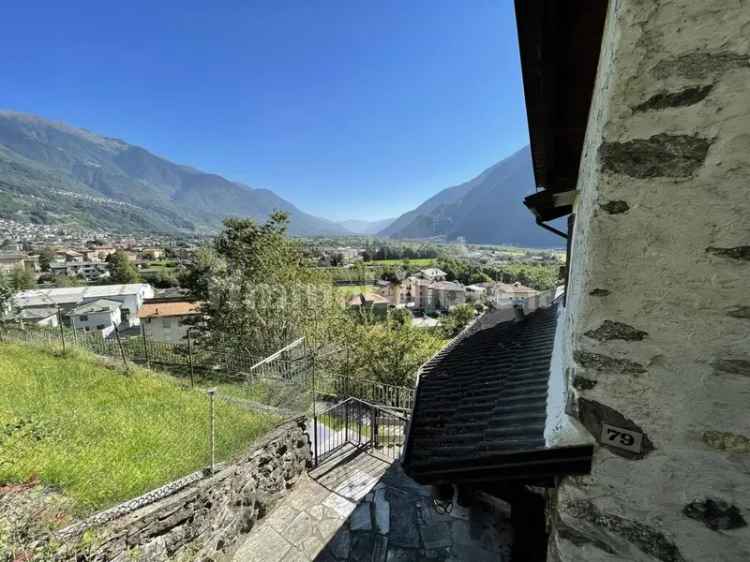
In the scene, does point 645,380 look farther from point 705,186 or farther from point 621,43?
point 621,43

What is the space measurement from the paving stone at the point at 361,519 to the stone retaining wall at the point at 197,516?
1365 millimetres

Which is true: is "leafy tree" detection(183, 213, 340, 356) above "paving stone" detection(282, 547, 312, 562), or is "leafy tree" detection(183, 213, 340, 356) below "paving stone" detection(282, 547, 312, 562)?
above

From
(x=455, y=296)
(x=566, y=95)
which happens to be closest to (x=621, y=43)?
(x=566, y=95)

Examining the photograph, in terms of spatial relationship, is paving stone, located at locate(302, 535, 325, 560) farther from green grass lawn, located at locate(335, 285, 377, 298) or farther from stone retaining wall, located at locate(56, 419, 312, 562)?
green grass lawn, located at locate(335, 285, 377, 298)

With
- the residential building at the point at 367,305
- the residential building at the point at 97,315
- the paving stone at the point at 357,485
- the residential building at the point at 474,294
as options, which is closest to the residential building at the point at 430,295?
the residential building at the point at 474,294

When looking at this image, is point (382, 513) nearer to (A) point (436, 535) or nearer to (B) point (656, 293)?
(A) point (436, 535)

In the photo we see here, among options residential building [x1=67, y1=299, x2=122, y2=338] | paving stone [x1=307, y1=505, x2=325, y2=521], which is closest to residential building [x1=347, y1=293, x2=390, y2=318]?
paving stone [x1=307, y1=505, x2=325, y2=521]

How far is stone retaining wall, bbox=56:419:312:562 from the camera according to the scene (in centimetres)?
338

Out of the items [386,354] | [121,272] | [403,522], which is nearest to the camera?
[403,522]

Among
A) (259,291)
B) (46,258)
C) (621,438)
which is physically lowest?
(46,258)

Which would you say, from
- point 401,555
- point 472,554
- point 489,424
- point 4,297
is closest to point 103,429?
point 401,555

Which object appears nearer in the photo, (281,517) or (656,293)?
(656,293)

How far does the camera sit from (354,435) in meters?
8.24

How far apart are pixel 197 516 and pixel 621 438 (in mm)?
5052
